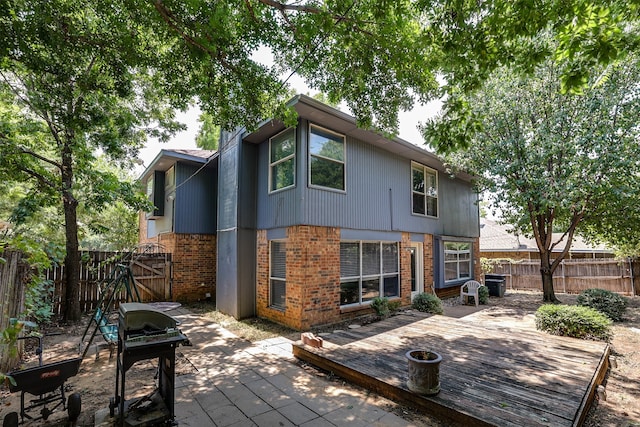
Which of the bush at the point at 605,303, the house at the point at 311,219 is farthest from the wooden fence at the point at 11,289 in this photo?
the bush at the point at 605,303

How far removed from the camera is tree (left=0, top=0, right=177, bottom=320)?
4.67 m

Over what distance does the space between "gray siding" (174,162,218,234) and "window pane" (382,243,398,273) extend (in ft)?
22.3

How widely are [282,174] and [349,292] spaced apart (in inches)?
147

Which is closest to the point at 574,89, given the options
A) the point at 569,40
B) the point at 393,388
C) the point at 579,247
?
the point at 569,40

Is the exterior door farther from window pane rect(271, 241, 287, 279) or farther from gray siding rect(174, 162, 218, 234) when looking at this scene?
gray siding rect(174, 162, 218, 234)

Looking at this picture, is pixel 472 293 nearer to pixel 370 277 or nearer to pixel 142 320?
pixel 370 277

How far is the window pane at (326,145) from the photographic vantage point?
7695mm

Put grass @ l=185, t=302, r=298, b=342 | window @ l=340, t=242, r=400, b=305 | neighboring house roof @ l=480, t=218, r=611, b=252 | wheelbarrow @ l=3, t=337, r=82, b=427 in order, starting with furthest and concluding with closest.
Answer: neighboring house roof @ l=480, t=218, r=611, b=252
window @ l=340, t=242, r=400, b=305
grass @ l=185, t=302, r=298, b=342
wheelbarrow @ l=3, t=337, r=82, b=427

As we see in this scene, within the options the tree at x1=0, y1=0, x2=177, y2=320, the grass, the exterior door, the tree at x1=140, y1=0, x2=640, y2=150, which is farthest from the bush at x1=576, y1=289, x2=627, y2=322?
the tree at x1=0, y1=0, x2=177, y2=320

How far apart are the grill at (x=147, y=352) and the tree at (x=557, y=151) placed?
9419 millimetres

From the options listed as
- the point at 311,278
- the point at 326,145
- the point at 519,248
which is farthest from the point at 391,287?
the point at 519,248

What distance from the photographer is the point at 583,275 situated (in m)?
13.6

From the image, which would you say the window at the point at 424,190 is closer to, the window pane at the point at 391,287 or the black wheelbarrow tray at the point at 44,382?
the window pane at the point at 391,287

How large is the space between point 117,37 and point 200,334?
6.29 m
